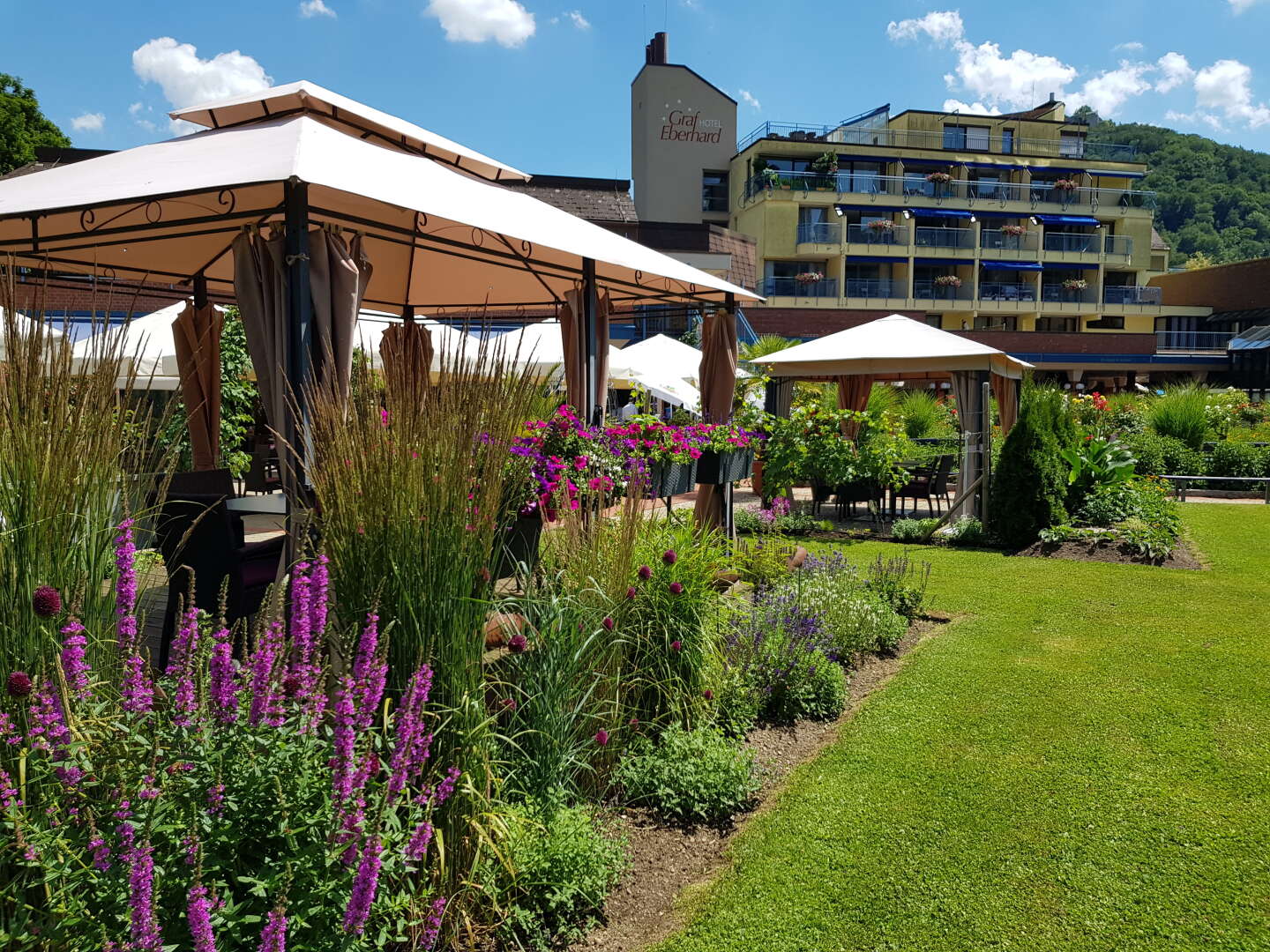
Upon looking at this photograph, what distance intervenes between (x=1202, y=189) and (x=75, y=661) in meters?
107

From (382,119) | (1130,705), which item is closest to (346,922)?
(1130,705)

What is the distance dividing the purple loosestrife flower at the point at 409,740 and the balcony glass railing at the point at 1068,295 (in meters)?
48.1

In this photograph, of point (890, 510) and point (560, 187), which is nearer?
point (890, 510)

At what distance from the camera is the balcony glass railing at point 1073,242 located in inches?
1751

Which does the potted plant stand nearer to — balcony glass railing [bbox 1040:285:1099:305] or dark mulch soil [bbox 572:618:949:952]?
dark mulch soil [bbox 572:618:949:952]

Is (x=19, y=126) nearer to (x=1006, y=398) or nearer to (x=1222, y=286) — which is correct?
(x=1006, y=398)

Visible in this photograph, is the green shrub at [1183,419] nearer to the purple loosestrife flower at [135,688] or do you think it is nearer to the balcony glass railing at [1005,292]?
the purple loosestrife flower at [135,688]

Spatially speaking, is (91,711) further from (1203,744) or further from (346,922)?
(1203,744)

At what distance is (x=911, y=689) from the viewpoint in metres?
4.67

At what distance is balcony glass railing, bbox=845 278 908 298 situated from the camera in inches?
1593

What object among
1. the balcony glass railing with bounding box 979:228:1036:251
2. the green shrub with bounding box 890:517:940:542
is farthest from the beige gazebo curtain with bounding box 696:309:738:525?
the balcony glass railing with bounding box 979:228:1036:251

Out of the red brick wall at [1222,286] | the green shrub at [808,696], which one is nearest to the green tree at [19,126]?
the green shrub at [808,696]

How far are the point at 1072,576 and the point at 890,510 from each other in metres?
3.71

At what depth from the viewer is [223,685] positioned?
180 centimetres
